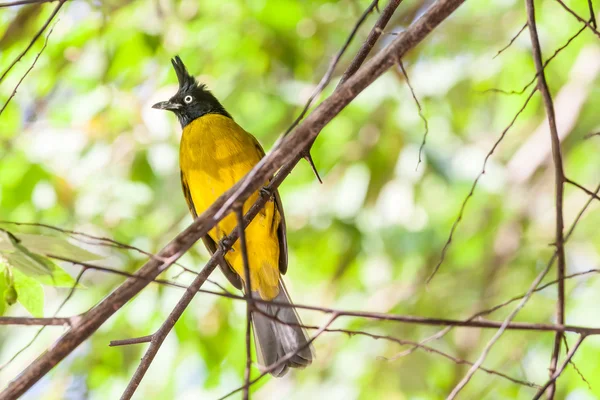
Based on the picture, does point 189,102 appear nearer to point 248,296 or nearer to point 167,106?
point 167,106

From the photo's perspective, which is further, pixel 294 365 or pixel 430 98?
pixel 430 98

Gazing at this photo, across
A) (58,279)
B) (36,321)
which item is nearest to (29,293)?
(58,279)

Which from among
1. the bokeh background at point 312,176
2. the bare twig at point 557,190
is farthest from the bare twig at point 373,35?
the bokeh background at point 312,176

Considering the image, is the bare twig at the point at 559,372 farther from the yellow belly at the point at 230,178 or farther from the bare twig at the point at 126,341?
the yellow belly at the point at 230,178

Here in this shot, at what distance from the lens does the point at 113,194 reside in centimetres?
468

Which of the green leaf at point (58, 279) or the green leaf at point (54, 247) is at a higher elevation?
the green leaf at point (58, 279)

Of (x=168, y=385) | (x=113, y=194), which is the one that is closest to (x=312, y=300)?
(x=168, y=385)

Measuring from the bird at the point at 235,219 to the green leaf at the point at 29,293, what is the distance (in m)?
1.84

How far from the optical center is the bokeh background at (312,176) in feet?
14.7

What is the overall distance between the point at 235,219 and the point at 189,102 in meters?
1.11

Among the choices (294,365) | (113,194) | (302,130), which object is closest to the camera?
(302,130)

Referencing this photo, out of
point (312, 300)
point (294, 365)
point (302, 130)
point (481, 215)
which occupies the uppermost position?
point (481, 215)

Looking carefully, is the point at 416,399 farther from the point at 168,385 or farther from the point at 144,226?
the point at 144,226

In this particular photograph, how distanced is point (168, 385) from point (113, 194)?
133cm
